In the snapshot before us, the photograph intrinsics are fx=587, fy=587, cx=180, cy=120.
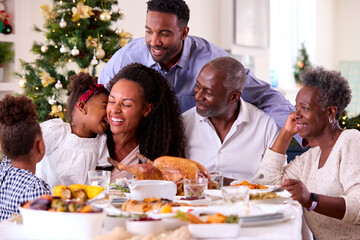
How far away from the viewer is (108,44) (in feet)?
16.8

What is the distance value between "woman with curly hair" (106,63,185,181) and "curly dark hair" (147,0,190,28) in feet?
1.90

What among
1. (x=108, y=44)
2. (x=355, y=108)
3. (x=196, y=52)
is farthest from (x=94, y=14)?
(x=355, y=108)

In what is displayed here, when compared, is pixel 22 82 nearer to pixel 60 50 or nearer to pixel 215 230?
pixel 60 50

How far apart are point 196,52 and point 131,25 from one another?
9.31 ft

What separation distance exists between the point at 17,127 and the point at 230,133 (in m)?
1.32

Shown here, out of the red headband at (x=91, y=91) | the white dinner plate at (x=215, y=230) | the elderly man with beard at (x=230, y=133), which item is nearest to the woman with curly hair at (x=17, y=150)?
the red headband at (x=91, y=91)

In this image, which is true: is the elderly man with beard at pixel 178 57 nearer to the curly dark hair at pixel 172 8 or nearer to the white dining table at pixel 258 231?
the curly dark hair at pixel 172 8

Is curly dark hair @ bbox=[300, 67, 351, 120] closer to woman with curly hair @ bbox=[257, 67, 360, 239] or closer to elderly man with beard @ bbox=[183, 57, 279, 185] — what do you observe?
woman with curly hair @ bbox=[257, 67, 360, 239]

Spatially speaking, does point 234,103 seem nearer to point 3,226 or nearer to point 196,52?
point 196,52

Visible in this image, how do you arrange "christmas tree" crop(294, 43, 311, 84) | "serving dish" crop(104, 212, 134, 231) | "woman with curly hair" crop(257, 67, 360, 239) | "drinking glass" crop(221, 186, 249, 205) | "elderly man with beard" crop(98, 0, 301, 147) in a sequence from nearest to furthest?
"serving dish" crop(104, 212, 134, 231), "drinking glass" crop(221, 186, 249, 205), "woman with curly hair" crop(257, 67, 360, 239), "elderly man with beard" crop(98, 0, 301, 147), "christmas tree" crop(294, 43, 311, 84)

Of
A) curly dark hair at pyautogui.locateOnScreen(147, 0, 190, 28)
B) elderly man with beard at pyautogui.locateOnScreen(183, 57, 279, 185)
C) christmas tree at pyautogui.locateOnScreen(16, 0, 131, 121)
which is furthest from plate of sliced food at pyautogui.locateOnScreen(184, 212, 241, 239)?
christmas tree at pyautogui.locateOnScreen(16, 0, 131, 121)

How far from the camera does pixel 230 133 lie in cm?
336

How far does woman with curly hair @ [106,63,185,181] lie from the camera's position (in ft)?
9.93

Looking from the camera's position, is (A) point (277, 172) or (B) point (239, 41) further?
(B) point (239, 41)
